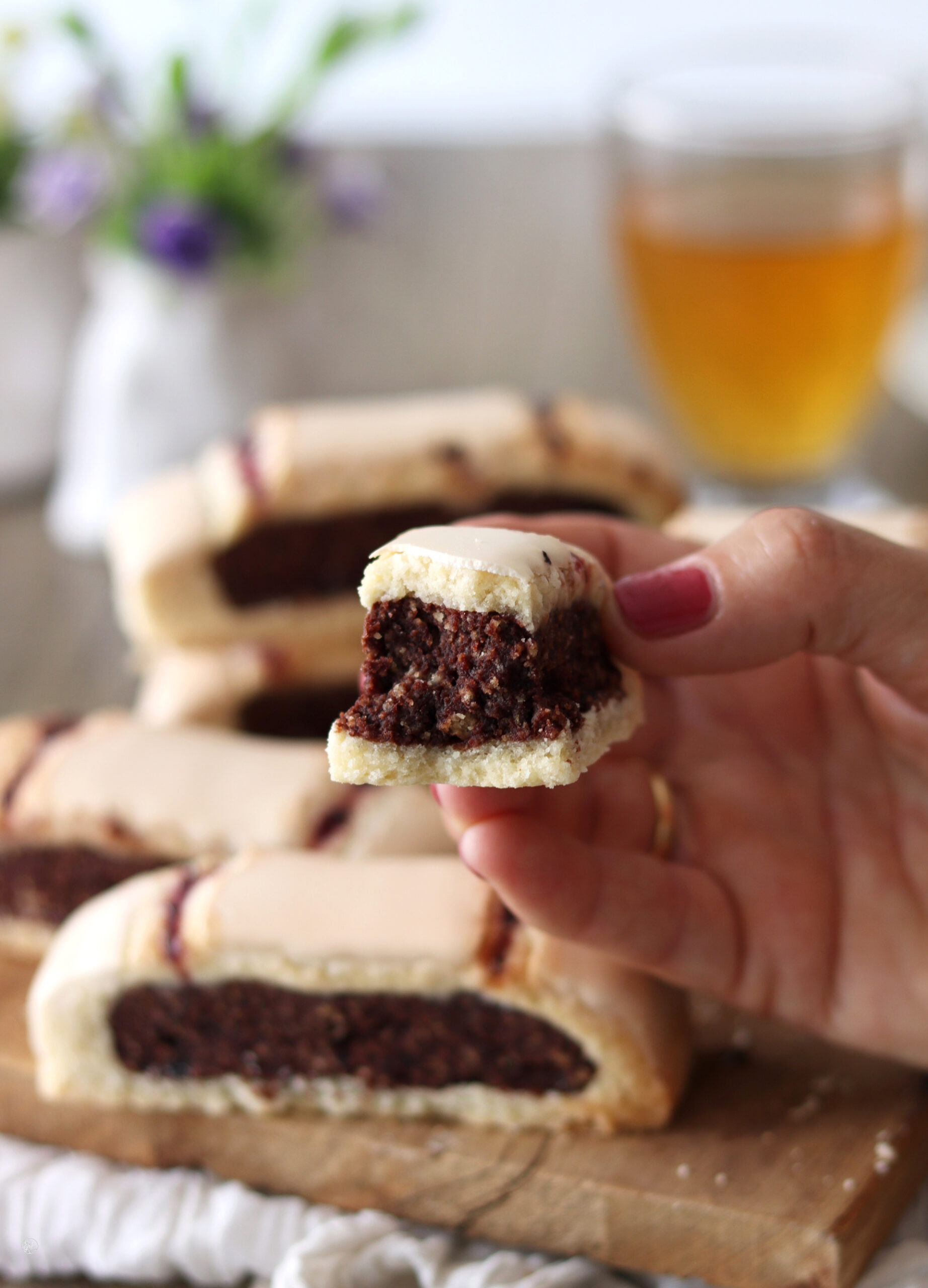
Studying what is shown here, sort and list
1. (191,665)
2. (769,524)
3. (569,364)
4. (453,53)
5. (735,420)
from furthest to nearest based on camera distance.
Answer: (453,53) → (569,364) → (735,420) → (191,665) → (769,524)

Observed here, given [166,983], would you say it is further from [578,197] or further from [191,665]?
[578,197]

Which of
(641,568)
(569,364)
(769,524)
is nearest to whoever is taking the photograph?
(769,524)

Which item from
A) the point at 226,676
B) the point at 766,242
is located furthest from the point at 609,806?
the point at 766,242

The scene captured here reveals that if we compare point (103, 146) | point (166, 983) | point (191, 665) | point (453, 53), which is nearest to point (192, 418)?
point (103, 146)

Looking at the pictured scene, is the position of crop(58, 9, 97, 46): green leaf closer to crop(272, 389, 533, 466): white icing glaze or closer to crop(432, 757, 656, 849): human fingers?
crop(272, 389, 533, 466): white icing glaze

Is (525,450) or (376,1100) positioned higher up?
(525,450)

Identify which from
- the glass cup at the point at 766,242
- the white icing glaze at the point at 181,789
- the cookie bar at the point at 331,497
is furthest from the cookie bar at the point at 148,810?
the glass cup at the point at 766,242

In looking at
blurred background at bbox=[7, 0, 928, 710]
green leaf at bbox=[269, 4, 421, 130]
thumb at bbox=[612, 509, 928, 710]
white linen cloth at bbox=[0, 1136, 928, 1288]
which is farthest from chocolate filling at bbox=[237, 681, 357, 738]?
green leaf at bbox=[269, 4, 421, 130]
